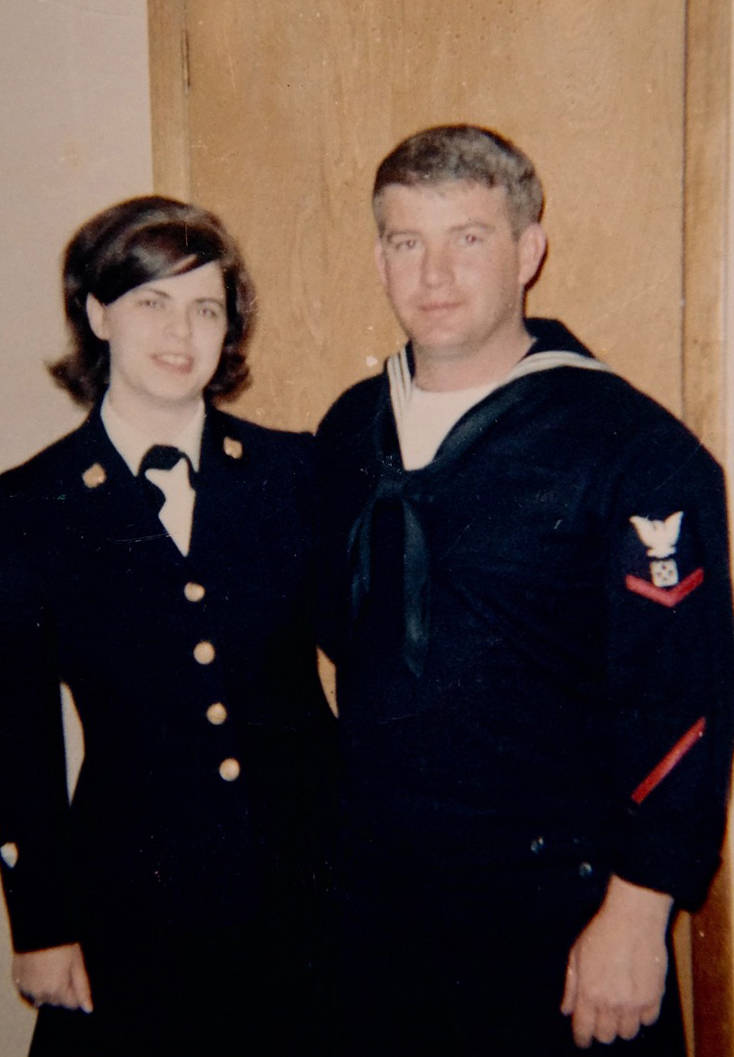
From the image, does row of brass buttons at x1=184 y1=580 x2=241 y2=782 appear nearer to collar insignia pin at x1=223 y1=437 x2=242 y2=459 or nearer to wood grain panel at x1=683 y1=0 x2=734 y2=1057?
collar insignia pin at x1=223 y1=437 x2=242 y2=459

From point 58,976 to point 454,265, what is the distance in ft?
3.78

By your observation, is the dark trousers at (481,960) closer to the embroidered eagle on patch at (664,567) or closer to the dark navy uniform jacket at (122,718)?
the dark navy uniform jacket at (122,718)

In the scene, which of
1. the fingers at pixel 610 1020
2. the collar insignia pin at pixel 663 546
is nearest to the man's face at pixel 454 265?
the collar insignia pin at pixel 663 546

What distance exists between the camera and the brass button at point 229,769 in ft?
3.89

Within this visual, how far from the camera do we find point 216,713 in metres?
1.18

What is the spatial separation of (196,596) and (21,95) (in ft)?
3.37

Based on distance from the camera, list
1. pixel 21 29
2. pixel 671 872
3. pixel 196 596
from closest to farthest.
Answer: pixel 671 872 < pixel 196 596 < pixel 21 29

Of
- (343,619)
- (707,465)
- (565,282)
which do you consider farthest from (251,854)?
(565,282)

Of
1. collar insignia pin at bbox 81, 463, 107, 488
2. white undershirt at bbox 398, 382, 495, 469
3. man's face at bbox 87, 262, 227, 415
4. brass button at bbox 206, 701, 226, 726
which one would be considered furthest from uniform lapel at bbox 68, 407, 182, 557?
white undershirt at bbox 398, 382, 495, 469

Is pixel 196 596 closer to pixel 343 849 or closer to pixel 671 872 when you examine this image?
pixel 343 849

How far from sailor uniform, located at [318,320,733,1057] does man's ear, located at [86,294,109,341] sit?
1.58ft

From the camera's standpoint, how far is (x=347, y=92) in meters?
1.55

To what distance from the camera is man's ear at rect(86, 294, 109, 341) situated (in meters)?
1.27

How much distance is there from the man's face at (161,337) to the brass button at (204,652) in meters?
0.36
